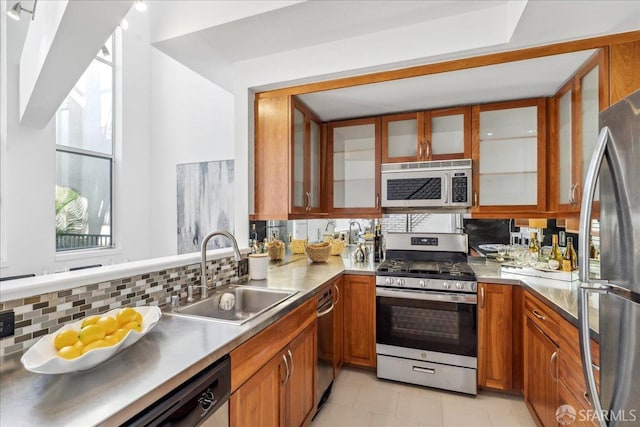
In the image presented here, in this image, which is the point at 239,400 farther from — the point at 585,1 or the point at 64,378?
the point at 585,1

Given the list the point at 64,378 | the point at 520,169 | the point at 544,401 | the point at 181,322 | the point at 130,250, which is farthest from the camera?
the point at 130,250

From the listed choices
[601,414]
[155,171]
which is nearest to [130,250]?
[155,171]

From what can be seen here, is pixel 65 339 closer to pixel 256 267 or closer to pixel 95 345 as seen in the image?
pixel 95 345

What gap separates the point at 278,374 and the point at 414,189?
194 cm

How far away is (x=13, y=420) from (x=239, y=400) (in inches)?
26.1

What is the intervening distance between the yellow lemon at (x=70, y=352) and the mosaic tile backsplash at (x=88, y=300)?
10.6 inches

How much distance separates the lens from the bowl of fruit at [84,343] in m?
0.83

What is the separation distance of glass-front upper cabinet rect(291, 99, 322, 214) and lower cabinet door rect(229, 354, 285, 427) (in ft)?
4.34

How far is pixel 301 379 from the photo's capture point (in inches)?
66.8

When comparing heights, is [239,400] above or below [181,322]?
below

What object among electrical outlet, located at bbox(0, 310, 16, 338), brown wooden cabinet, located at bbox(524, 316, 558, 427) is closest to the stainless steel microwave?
brown wooden cabinet, located at bbox(524, 316, 558, 427)

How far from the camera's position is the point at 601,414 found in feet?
2.99

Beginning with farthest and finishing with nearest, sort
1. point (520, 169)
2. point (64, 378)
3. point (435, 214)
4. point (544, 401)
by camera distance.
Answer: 1. point (435, 214)
2. point (520, 169)
3. point (544, 401)
4. point (64, 378)

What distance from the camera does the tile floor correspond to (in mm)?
1962
